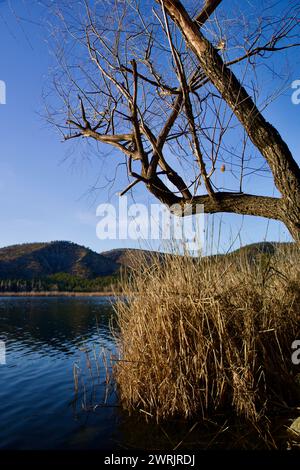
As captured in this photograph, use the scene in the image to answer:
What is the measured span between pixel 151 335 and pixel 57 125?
3.39 m

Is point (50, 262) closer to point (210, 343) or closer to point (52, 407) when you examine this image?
point (52, 407)

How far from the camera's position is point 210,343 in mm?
4008

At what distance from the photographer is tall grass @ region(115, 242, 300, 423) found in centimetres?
402

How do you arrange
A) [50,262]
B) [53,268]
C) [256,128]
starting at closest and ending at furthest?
[256,128] < [53,268] < [50,262]

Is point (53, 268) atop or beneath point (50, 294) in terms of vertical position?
atop

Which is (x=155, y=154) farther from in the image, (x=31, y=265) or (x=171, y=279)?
(x=31, y=265)

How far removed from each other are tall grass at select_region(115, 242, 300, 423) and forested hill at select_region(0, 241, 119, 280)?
90546 mm

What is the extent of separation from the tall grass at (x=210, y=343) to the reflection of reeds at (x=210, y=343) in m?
0.01

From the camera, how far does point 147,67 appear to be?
15.8 feet

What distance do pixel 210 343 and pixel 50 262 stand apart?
106 meters

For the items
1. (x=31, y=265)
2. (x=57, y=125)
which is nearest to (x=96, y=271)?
(x=31, y=265)

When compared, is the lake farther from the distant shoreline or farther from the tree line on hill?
the distant shoreline
